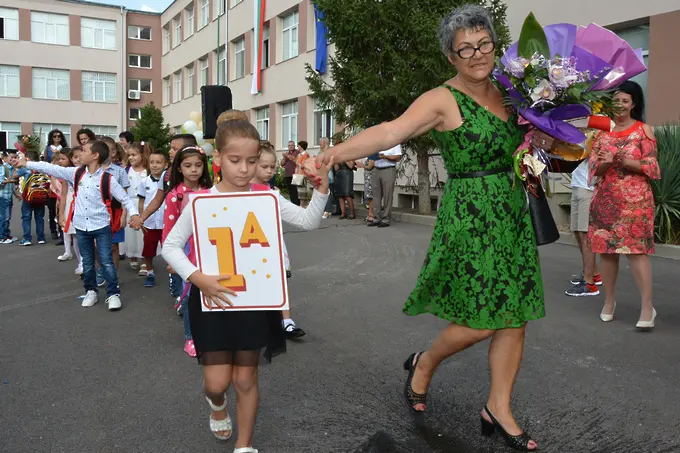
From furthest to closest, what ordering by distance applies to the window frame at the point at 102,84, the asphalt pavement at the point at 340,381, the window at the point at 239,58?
the window frame at the point at 102,84 → the window at the point at 239,58 → the asphalt pavement at the point at 340,381

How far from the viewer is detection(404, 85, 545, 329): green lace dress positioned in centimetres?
309

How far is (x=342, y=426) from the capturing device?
343 centimetres

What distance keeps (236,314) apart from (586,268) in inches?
189

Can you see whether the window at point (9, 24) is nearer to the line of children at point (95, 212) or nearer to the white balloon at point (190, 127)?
the white balloon at point (190, 127)

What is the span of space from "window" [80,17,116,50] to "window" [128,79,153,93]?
286cm

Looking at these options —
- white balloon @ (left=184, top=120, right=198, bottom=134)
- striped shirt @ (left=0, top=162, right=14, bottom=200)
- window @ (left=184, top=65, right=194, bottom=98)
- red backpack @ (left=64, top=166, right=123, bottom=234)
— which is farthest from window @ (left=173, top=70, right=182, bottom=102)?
red backpack @ (left=64, top=166, right=123, bottom=234)

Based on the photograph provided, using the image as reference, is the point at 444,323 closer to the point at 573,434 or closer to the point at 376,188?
the point at 573,434

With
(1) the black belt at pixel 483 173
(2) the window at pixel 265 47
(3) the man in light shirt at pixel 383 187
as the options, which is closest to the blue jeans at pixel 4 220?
(3) the man in light shirt at pixel 383 187

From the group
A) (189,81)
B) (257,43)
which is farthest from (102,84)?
(257,43)

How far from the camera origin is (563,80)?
295 centimetres

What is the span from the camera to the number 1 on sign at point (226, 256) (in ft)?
9.19

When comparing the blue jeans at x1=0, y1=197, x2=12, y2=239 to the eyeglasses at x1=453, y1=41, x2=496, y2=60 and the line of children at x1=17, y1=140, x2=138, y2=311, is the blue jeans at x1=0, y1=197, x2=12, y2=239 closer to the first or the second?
the line of children at x1=17, y1=140, x2=138, y2=311

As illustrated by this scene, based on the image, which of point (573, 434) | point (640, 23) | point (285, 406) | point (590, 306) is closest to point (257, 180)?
point (285, 406)

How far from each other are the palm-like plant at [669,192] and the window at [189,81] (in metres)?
35.2
